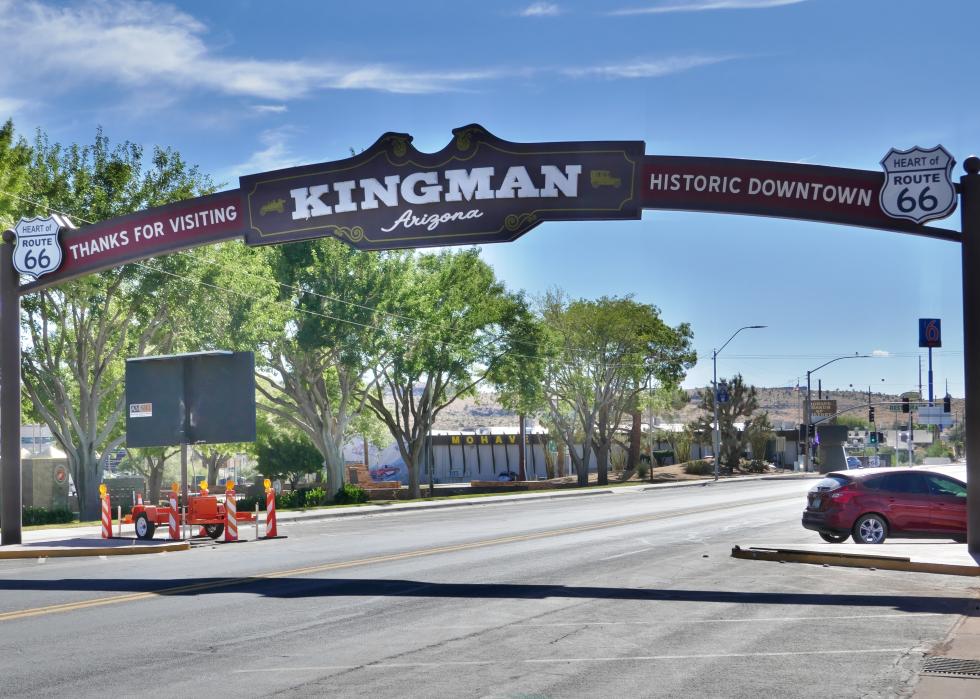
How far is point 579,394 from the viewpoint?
243 feet

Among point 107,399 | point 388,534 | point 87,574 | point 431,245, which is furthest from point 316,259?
point 87,574

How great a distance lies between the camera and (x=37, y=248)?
998 inches

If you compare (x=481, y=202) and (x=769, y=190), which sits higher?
(x=481, y=202)

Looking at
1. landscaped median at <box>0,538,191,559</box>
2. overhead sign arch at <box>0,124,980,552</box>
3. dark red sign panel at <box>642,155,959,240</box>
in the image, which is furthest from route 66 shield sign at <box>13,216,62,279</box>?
dark red sign panel at <box>642,155,959,240</box>

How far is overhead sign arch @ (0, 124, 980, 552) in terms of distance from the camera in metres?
18.8

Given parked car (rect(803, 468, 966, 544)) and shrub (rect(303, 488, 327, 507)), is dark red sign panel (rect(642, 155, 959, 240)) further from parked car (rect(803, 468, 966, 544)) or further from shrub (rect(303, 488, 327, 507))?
shrub (rect(303, 488, 327, 507))

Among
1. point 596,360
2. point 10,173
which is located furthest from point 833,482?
point 596,360

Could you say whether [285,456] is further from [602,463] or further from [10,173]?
[10,173]

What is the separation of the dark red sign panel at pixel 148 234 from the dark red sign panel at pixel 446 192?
23.2 inches

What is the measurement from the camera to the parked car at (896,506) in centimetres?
2133

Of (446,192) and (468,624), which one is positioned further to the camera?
(446,192)

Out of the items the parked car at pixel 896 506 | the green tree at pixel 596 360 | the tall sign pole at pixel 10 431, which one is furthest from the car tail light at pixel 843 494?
the green tree at pixel 596 360

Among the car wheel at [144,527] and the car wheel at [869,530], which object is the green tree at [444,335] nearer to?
the car wheel at [144,527]

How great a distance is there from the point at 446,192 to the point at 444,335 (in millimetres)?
33907
